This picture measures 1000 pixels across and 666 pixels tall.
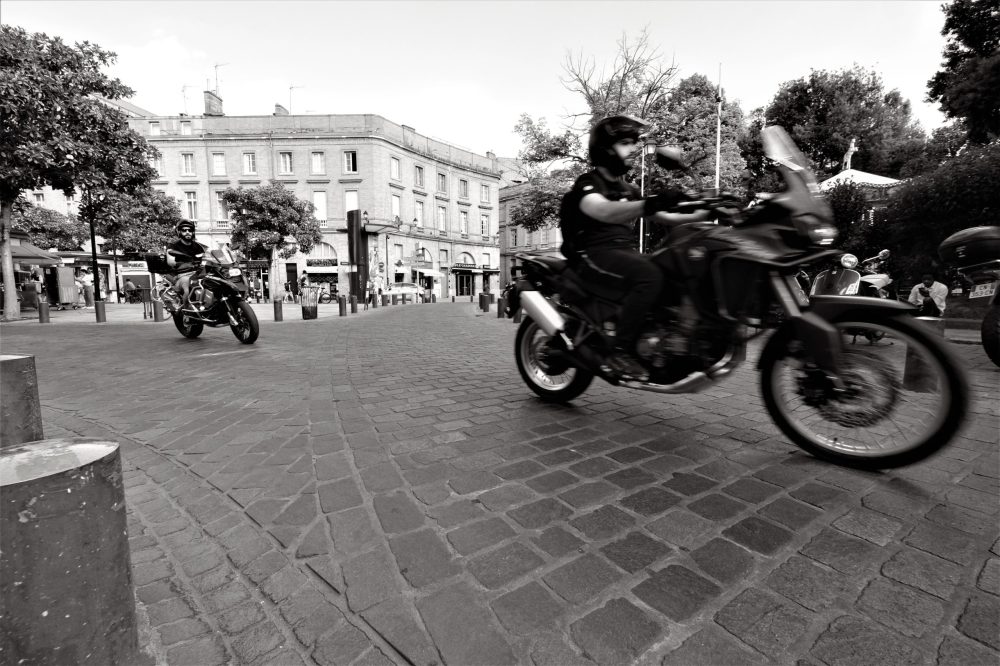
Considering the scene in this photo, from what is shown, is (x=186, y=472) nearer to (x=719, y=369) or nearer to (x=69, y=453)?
(x=69, y=453)

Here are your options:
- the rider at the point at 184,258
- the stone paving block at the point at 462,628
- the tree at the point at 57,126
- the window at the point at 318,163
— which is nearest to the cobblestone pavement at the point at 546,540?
the stone paving block at the point at 462,628

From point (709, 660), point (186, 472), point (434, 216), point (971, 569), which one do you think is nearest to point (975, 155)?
point (971, 569)

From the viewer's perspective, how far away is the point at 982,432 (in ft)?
9.57

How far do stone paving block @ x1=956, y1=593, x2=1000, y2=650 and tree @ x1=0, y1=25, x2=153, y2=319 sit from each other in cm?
1586

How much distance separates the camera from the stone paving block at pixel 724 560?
62.6 inches

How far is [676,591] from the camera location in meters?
1.52

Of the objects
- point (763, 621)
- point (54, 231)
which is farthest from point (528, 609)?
point (54, 231)

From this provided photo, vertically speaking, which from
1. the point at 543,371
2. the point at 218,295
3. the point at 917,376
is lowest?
the point at 543,371

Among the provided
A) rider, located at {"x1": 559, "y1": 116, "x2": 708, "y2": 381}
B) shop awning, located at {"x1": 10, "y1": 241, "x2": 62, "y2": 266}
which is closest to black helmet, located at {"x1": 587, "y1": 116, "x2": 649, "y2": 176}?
rider, located at {"x1": 559, "y1": 116, "x2": 708, "y2": 381}

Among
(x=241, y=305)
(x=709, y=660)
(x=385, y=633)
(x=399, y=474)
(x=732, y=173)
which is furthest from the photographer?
(x=732, y=173)

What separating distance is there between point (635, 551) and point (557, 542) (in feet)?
0.94

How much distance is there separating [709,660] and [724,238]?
191 centimetres

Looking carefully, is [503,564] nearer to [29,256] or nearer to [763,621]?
[763,621]

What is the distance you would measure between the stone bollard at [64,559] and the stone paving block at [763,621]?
1.59m
